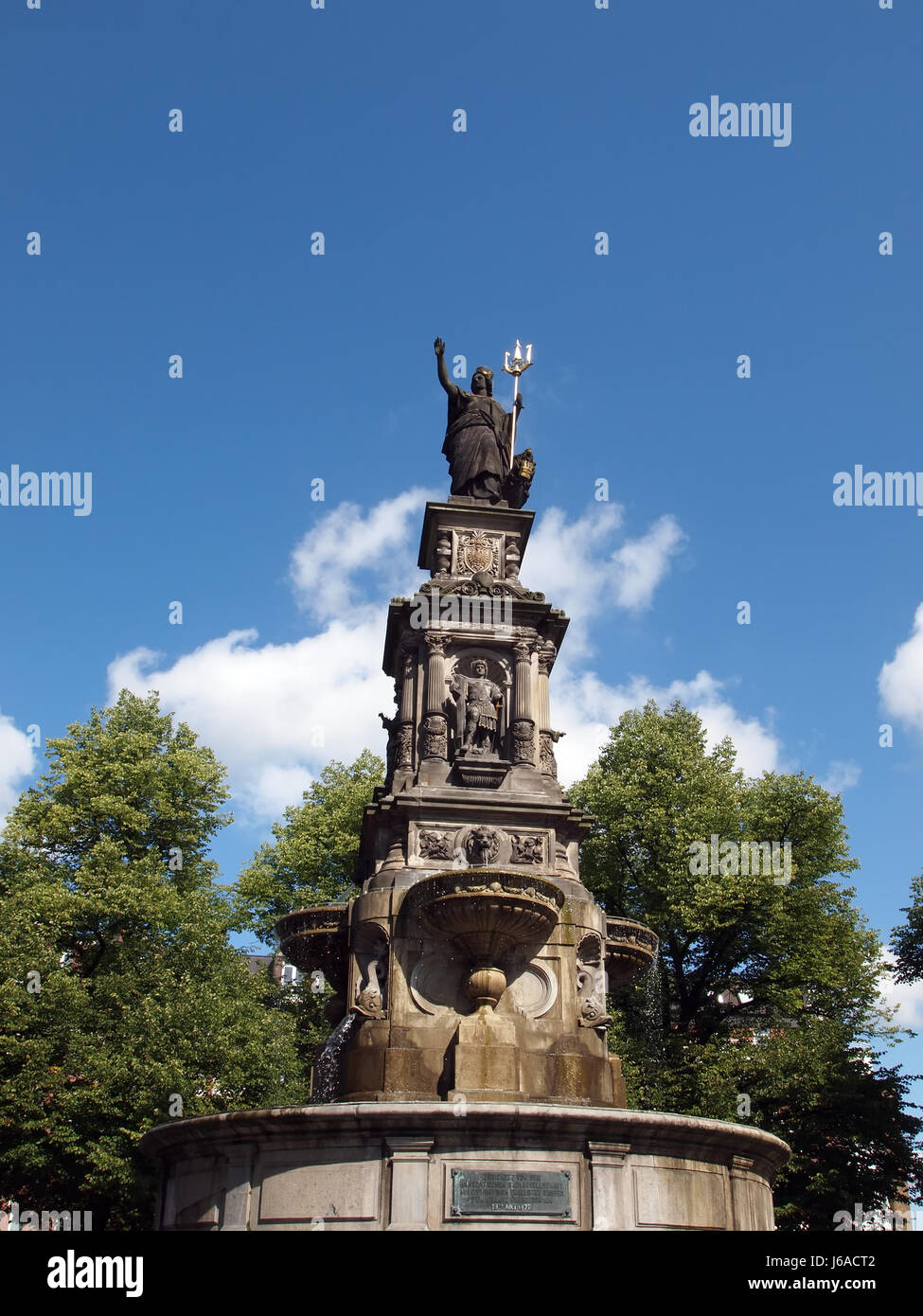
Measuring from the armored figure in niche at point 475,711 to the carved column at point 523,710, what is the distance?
314 mm

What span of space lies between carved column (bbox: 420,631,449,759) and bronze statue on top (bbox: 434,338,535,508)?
3372 millimetres

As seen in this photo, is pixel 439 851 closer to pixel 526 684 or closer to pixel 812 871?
pixel 526 684

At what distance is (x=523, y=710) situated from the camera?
17.4 metres

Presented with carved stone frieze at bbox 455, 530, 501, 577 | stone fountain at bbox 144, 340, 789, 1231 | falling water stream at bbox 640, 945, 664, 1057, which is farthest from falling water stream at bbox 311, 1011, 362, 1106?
falling water stream at bbox 640, 945, 664, 1057

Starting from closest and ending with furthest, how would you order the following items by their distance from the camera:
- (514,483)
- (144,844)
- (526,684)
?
(526,684)
(514,483)
(144,844)

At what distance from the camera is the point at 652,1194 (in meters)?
11.6

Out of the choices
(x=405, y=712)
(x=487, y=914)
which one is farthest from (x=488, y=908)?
(x=405, y=712)

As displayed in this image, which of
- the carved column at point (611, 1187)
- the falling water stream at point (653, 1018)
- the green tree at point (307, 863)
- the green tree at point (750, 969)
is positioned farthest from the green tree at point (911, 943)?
the carved column at point (611, 1187)

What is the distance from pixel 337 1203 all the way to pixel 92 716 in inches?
903

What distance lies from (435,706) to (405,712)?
746 mm

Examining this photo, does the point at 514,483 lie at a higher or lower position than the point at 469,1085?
higher

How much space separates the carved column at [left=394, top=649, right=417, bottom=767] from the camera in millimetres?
17297
